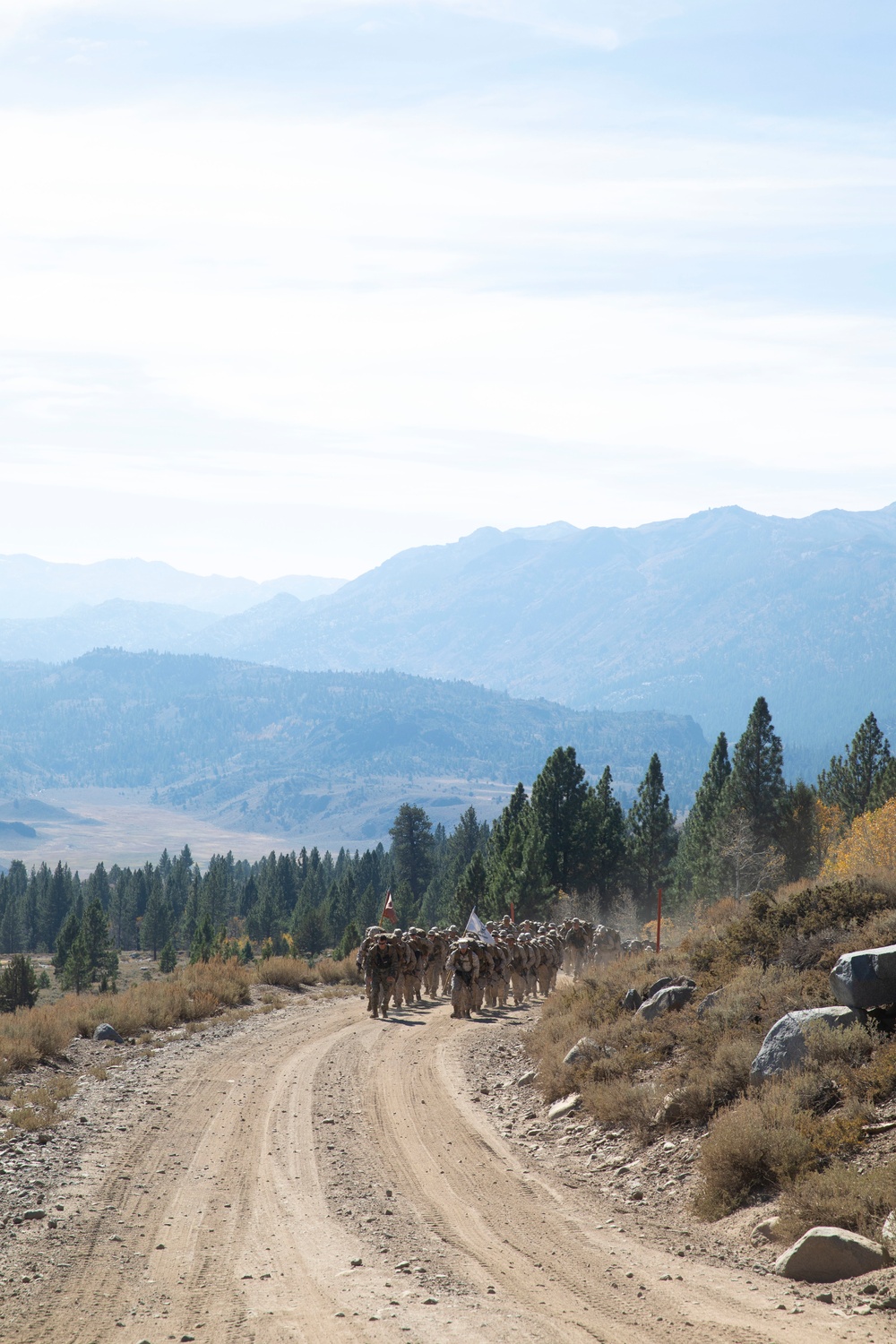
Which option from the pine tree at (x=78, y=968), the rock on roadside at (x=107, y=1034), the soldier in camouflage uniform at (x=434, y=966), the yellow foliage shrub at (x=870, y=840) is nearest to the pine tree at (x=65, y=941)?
the pine tree at (x=78, y=968)

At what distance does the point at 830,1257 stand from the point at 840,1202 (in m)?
0.66

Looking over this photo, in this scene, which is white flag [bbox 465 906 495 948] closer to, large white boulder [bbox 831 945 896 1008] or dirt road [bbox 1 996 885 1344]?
dirt road [bbox 1 996 885 1344]

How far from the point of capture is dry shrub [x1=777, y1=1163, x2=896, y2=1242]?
31.3 feet

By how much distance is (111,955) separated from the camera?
105 metres

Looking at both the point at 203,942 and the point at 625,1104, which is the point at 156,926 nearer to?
the point at 203,942

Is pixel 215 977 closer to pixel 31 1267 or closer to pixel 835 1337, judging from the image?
pixel 31 1267

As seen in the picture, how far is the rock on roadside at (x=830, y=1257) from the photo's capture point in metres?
9.07

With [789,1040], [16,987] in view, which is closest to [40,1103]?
[789,1040]

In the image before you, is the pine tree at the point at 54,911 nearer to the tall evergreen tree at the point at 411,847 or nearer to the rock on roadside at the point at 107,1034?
the tall evergreen tree at the point at 411,847

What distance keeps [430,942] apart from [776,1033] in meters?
19.5

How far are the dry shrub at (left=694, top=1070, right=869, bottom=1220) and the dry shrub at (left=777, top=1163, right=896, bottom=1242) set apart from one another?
46 cm

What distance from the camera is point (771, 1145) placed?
1116 centimetres

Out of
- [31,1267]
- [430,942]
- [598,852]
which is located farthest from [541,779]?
[31,1267]

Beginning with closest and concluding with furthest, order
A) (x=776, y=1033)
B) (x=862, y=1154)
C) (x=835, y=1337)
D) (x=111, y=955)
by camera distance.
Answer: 1. (x=835, y=1337)
2. (x=862, y=1154)
3. (x=776, y=1033)
4. (x=111, y=955)
